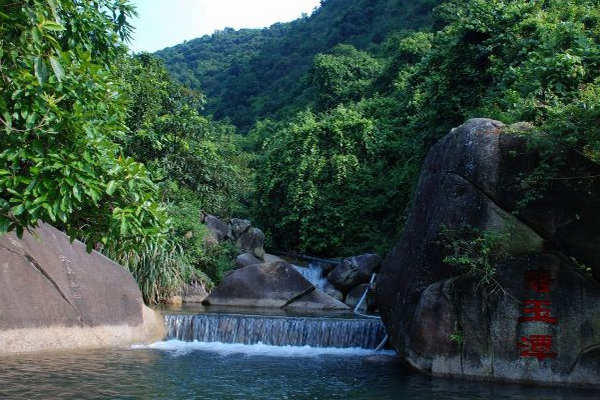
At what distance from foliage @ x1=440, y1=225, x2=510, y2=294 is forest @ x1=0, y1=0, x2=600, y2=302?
83 cm

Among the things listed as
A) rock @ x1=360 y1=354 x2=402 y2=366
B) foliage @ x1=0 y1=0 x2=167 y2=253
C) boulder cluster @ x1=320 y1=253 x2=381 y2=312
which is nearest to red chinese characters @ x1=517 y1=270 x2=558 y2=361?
rock @ x1=360 y1=354 x2=402 y2=366

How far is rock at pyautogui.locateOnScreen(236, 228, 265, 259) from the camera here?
75.4 feet

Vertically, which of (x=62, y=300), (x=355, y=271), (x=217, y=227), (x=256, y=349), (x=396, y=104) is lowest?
(x=256, y=349)

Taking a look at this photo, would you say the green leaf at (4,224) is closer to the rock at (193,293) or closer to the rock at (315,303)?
the rock at (315,303)

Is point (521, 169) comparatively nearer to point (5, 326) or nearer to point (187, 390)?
point (187, 390)

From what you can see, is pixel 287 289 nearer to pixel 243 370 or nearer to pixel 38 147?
pixel 243 370

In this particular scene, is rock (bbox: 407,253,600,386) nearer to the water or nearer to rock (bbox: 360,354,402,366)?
the water

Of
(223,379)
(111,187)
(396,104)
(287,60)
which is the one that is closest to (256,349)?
(223,379)

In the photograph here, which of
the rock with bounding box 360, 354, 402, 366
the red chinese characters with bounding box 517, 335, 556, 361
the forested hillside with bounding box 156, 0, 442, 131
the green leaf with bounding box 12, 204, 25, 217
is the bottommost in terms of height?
the rock with bounding box 360, 354, 402, 366

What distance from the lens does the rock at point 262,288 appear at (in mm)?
17656

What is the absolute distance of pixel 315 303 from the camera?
17.7 m

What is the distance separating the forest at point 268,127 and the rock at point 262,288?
1167 millimetres

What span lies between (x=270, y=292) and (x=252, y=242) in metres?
5.59

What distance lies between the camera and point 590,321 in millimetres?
9047
